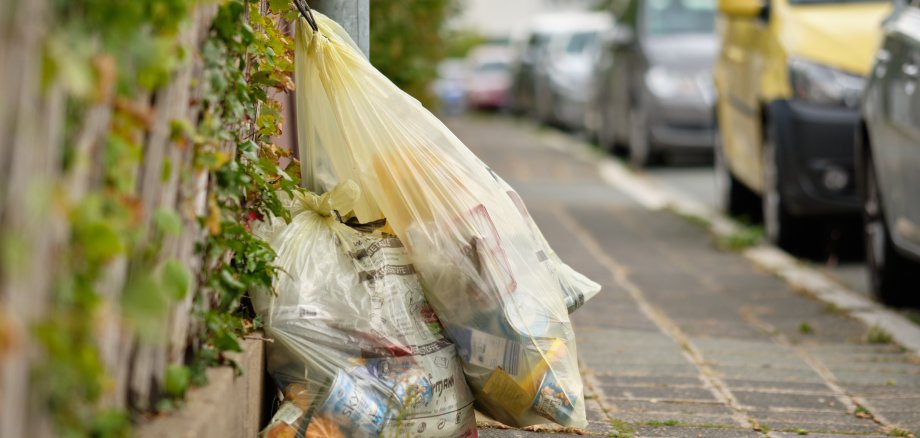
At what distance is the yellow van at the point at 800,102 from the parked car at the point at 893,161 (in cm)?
80

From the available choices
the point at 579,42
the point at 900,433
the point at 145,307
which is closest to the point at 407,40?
the point at 900,433

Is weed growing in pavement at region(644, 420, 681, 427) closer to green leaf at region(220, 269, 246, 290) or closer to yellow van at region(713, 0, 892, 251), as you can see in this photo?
green leaf at region(220, 269, 246, 290)

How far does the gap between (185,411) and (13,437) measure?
0.92m

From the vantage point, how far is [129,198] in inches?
82.4

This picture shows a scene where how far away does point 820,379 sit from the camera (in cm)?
502

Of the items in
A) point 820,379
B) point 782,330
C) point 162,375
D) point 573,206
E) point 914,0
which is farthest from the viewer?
point 573,206

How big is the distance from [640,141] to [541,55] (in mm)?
8079

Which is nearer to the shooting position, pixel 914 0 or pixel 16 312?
pixel 16 312

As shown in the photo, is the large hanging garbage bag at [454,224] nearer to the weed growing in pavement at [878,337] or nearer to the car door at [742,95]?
the weed growing in pavement at [878,337]

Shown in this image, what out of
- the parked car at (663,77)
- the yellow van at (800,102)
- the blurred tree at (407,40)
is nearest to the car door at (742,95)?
the yellow van at (800,102)

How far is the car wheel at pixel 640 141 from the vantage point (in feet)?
44.0

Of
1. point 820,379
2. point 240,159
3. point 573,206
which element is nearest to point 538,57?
point 573,206

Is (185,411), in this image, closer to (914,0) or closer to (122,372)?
(122,372)

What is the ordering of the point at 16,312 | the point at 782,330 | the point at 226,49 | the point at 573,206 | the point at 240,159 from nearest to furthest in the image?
the point at 16,312
the point at 226,49
the point at 240,159
the point at 782,330
the point at 573,206
